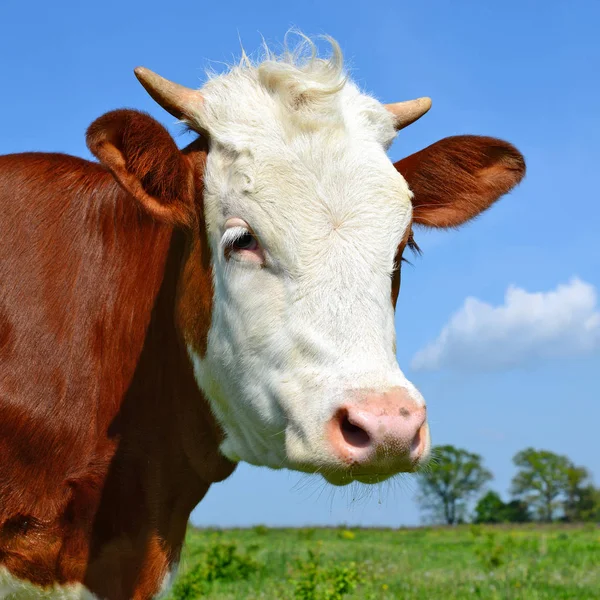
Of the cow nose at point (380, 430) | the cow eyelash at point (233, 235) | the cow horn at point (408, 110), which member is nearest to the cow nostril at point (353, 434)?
the cow nose at point (380, 430)

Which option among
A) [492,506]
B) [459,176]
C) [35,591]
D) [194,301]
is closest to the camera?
[194,301]

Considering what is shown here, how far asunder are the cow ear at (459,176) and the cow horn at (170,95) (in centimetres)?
134

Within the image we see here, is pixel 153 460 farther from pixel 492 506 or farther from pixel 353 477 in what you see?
pixel 492 506

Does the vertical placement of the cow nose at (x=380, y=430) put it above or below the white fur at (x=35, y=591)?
above

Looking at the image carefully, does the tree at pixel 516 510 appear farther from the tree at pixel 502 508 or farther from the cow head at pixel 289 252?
the cow head at pixel 289 252

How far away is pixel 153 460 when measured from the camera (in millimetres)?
5078

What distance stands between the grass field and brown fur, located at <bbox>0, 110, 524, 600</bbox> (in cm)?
111

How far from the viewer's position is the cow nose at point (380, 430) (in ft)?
11.8

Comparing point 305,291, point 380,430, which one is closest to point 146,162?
point 305,291

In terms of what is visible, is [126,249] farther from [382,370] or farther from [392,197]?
[382,370]

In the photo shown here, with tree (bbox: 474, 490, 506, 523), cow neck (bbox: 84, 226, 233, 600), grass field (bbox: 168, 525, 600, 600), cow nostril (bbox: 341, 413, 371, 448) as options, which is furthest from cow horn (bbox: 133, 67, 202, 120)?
tree (bbox: 474, 490, 506, 523)

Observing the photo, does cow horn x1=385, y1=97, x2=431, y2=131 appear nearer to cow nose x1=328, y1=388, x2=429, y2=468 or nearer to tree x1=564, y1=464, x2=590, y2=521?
cow nose x1=328, y1=388, x2=429, y2=468

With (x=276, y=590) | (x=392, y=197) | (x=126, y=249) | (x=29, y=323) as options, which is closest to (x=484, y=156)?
(x=392, y=197)

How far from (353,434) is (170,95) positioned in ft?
7.45
